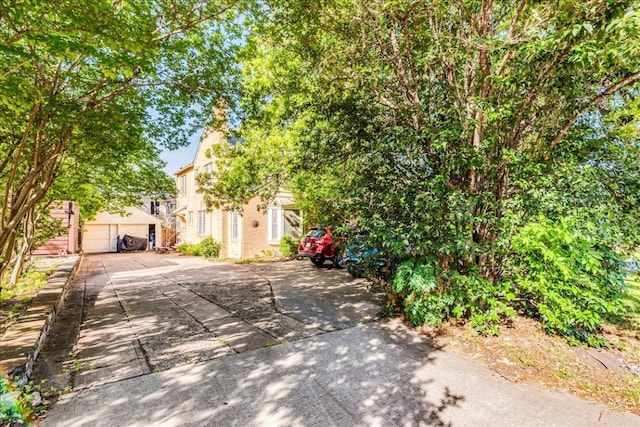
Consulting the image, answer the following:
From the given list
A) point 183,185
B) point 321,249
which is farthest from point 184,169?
point 321,249

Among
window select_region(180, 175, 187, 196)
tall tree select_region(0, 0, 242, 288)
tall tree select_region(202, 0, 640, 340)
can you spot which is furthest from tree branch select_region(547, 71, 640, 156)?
window select_region(180, 175, 187, 196)

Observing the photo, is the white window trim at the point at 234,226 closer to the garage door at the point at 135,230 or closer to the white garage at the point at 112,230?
the white garage at the point at 112,230

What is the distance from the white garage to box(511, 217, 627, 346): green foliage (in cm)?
2534

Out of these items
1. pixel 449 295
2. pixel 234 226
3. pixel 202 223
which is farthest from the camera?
pixel 202 223

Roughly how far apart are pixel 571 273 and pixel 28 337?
7.24 meters

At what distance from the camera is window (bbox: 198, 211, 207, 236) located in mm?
19469

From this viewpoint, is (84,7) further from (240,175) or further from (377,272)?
(240,175)

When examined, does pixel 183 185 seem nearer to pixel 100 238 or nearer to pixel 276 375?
pixel 100 238

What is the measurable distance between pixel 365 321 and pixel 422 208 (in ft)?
8.07

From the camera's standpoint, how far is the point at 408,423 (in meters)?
2.98

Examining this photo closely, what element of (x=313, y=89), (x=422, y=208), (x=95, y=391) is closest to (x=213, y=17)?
(x=313, y=89)

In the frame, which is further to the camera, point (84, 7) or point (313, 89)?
point (313, 89)

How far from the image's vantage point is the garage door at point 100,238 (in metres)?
23.9

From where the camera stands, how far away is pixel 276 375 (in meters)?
3.83
